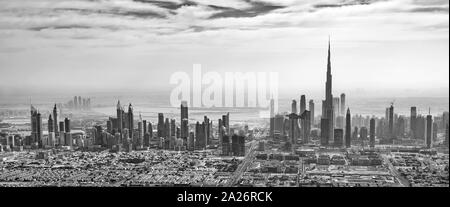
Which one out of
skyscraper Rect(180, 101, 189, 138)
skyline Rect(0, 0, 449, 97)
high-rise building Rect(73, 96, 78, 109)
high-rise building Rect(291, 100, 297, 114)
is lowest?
skyscraper Rect(180, 101, 189, 138)

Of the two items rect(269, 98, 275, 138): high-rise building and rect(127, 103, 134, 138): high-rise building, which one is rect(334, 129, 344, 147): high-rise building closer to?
rect(269, 98, 275, 138): high-rise building

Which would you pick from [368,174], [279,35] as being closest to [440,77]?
[368,174]

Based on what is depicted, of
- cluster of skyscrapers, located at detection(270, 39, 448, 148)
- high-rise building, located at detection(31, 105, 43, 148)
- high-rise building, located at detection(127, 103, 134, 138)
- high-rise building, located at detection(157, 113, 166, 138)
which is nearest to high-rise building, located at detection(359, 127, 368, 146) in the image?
cluster of skyscrapers, located at detection(270, 39, 448, 148)

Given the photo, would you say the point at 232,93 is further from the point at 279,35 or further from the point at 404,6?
the point at 404,6

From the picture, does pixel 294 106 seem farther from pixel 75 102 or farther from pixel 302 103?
pixel 75 102

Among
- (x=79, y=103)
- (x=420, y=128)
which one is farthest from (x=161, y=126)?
(x=420, y=128)

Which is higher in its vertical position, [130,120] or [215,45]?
[215,45]

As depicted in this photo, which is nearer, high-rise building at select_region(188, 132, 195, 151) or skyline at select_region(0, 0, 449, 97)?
skyline at select_region(0, 0, 449, 97)

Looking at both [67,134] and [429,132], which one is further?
[67,134]
